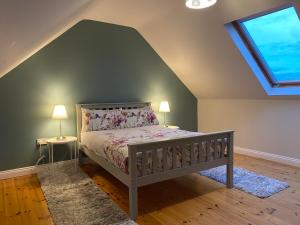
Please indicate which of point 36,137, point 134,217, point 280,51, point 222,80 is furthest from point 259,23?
point 36,137

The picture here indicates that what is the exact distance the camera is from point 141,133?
3318 mm

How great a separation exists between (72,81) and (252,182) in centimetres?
293

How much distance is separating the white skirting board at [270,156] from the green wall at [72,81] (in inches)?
68.5

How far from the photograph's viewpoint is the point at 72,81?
12.3ft

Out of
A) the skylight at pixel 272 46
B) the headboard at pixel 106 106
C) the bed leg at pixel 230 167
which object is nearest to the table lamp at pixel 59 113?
the headboard at pixel 106 106

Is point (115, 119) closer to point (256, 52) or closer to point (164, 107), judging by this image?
point (164, 107)

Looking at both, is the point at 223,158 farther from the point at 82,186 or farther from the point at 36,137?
the point at 36,137

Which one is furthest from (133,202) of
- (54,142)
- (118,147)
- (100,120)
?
(100,120)

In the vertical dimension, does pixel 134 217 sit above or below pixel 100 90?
below

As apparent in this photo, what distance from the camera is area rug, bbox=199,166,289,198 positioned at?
8.84 ft

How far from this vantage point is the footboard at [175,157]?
7.23ft

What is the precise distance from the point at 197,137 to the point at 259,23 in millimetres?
1820

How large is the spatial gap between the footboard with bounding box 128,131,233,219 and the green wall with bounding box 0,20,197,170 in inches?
75.2

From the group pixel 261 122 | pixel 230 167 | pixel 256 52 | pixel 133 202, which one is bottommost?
pixel 133 202
